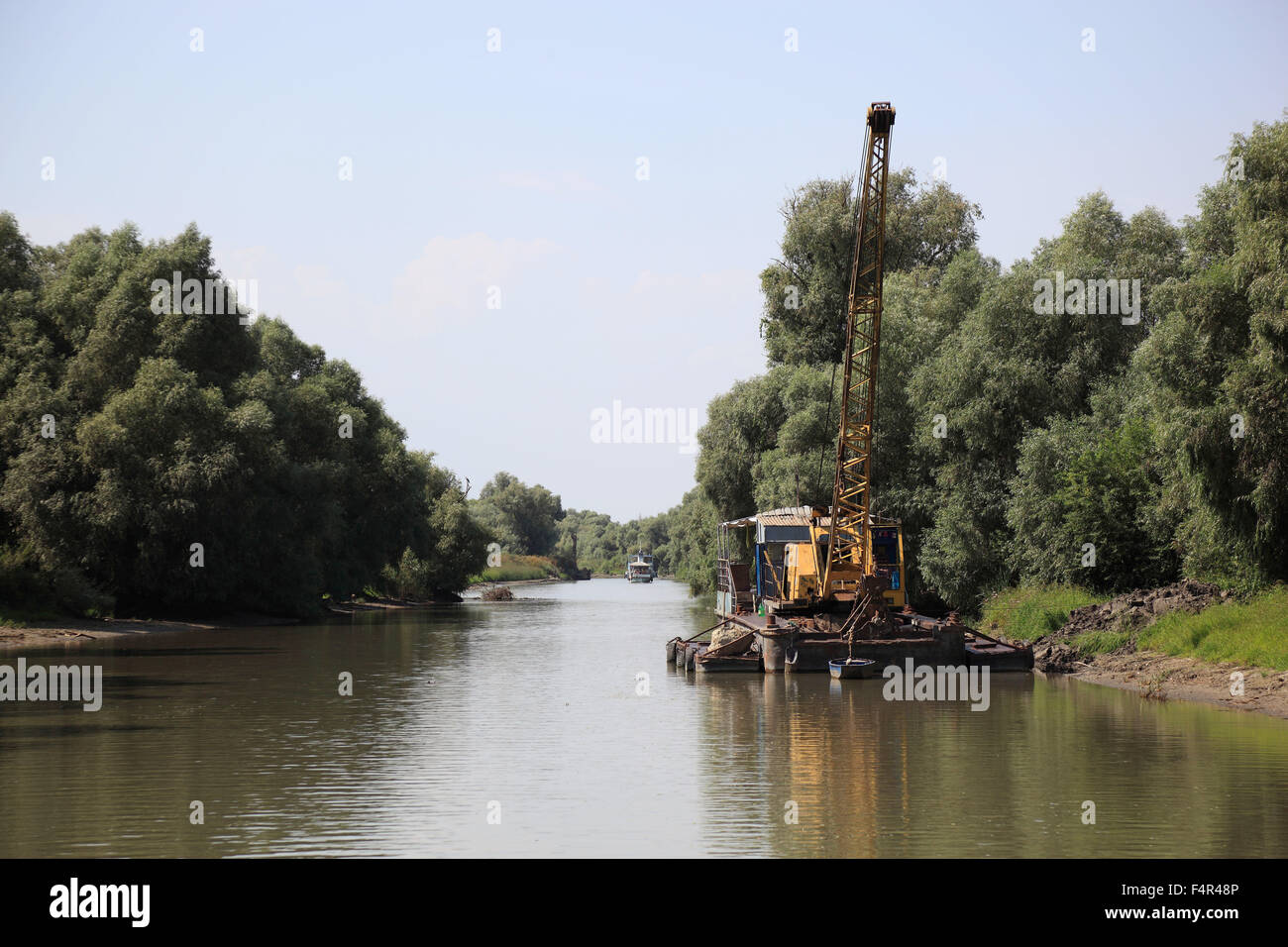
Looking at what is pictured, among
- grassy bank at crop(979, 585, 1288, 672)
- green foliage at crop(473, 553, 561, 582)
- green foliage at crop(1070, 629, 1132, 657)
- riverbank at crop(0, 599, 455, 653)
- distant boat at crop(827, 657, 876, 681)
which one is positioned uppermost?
grassy bank at crop(979, 585, 1288, 672)

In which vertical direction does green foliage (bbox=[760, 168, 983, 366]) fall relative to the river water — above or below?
above

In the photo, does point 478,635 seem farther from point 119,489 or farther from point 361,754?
point 361,754

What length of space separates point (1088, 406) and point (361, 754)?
33040mm

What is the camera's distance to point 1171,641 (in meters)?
32.6

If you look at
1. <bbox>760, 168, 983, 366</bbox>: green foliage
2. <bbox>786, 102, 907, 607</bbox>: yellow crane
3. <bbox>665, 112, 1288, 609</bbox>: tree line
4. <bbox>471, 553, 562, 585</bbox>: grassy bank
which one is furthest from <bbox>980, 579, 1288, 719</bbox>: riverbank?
<bbox>471, 553, 562, 585</bbox>: grassy bank

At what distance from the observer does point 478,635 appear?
58719 millimetres

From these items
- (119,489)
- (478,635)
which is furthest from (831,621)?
(119,489)

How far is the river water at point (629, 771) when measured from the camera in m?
15.3

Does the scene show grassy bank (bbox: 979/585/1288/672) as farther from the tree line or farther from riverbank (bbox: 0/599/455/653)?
riverbank (bbox: 0/599/455/653)

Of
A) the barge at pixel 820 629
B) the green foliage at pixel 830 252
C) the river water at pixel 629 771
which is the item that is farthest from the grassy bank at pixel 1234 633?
the green foliage at pixel 830 252

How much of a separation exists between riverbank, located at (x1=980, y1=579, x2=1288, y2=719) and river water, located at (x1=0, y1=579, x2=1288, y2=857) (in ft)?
4.40

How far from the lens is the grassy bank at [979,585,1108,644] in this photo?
4006cm

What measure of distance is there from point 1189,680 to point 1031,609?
12099mm
